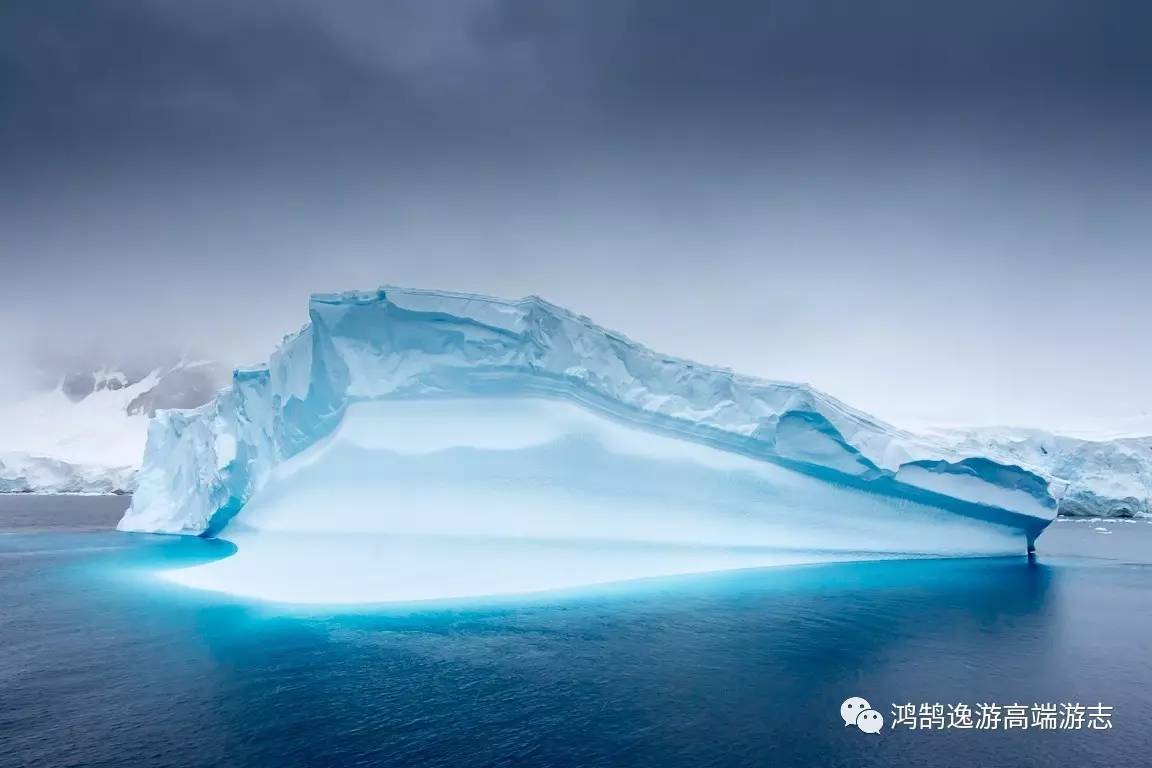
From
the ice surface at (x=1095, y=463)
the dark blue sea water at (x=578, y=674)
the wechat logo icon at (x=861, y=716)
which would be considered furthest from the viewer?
the ice surface at (x=1095, y=463)

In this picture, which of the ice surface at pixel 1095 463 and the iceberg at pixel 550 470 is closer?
the iceberg at pixel 550 470

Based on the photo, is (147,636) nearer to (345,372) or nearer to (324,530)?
(324,530)

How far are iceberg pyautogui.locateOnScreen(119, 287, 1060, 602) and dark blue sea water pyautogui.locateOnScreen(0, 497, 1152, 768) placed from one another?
1.45 meters

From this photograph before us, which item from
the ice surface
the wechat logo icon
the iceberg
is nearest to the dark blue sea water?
the wechat logo icon

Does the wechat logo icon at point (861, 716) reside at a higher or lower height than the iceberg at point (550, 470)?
lower

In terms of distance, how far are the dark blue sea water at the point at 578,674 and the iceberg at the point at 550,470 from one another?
4.74 feet

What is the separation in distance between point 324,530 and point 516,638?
6.15 meters

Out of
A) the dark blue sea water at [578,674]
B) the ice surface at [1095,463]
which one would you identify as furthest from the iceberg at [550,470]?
the ice surface at [1095,463]

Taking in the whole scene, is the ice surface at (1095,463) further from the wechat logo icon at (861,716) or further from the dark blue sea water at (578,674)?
the wechat logo icon at (861,716)

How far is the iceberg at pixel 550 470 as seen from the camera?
1281 cm

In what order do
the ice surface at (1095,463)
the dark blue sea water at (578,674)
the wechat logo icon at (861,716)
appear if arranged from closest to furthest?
the dark blue sea water at (578,674) → the wechat logo icon at (861,716) → the ice surface at (1095,463)

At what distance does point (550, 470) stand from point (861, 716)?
7.95 metres

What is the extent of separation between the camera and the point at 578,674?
7.44 m

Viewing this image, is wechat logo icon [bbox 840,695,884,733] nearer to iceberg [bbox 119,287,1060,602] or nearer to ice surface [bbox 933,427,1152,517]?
iceberg [bbox 119,287,1060,602]
